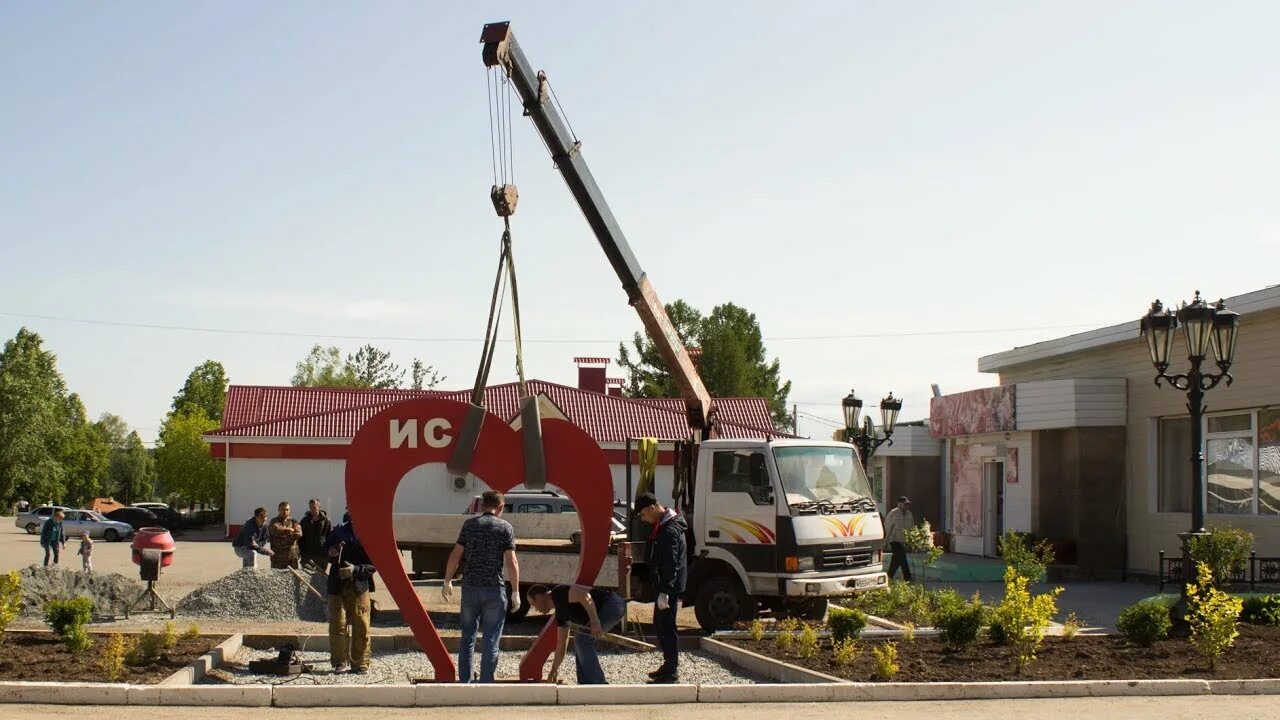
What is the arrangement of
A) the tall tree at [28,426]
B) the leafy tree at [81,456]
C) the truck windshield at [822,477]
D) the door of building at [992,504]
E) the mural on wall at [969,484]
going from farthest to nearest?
1. the leafy tree at [81,456]
2. the tall tree at [28,426]
3. the mural on wall at [969,484]
4. the door of building at [992,504]
5. the truck windshield at [822,477]

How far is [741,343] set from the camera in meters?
65.9

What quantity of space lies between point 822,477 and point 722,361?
47838mm

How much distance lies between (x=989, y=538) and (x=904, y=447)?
520 centimetres

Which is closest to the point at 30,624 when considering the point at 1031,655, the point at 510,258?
the point at 510,258

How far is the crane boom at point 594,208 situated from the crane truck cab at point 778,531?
2331mm

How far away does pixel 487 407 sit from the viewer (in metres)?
46.9

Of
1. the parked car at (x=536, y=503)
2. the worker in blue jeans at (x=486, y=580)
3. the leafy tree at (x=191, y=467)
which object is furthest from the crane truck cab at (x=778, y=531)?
the leafy tree at (x=191, y=467)

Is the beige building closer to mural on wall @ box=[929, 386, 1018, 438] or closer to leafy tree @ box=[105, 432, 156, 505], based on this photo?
mural on wall @ box=[929, 386, 1018, 438]

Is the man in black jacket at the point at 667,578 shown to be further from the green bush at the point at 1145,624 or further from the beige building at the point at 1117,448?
the beige building at the point at 1117,448

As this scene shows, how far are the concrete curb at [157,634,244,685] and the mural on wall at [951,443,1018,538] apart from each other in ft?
64.7

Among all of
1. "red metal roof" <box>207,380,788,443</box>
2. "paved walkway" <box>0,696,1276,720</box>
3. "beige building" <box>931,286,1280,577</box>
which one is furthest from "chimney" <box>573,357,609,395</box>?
"paved walkway" <box>0,696,1276,720</box>

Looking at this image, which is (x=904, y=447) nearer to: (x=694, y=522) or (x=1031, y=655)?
(x=694, y=522)

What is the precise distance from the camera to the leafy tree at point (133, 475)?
11250cm

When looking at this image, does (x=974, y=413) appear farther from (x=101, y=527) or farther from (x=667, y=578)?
(x=101, y=527)
